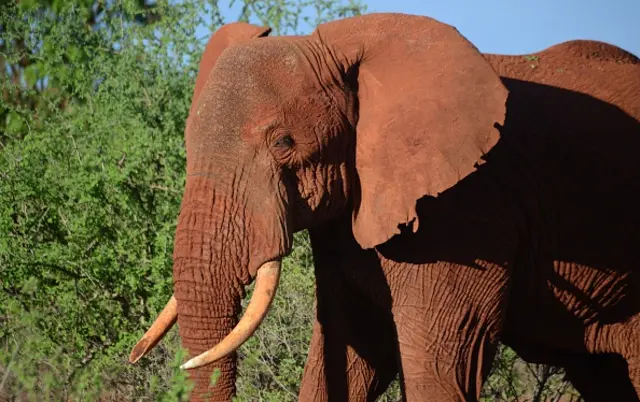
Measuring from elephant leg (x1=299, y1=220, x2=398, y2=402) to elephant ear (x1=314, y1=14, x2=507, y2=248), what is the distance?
0.24 metres

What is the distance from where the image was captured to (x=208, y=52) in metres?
5.34

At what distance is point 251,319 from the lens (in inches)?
171

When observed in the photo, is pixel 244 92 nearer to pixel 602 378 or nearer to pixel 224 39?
pixel 224 39

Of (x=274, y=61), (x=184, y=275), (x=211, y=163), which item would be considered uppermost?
(x=274, y=61)

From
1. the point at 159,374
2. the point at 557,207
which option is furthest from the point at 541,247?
the point at 159,374

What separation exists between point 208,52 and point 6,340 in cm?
232

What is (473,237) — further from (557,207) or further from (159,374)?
(159,374)

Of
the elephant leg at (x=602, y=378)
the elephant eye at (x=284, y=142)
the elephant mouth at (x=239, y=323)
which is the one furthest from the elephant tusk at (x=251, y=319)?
the elephant leg at (x=602, y=378)

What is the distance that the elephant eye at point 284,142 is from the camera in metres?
4.54

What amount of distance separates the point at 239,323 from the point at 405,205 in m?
0.76

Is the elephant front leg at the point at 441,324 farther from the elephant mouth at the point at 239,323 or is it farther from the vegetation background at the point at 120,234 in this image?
the vegetation background at the point at 120,234

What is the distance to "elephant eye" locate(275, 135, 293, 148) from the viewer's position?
4.54m

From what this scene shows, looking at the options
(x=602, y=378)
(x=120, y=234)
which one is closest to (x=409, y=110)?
(x=602, y=378)

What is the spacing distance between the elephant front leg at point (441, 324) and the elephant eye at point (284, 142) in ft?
2.08
